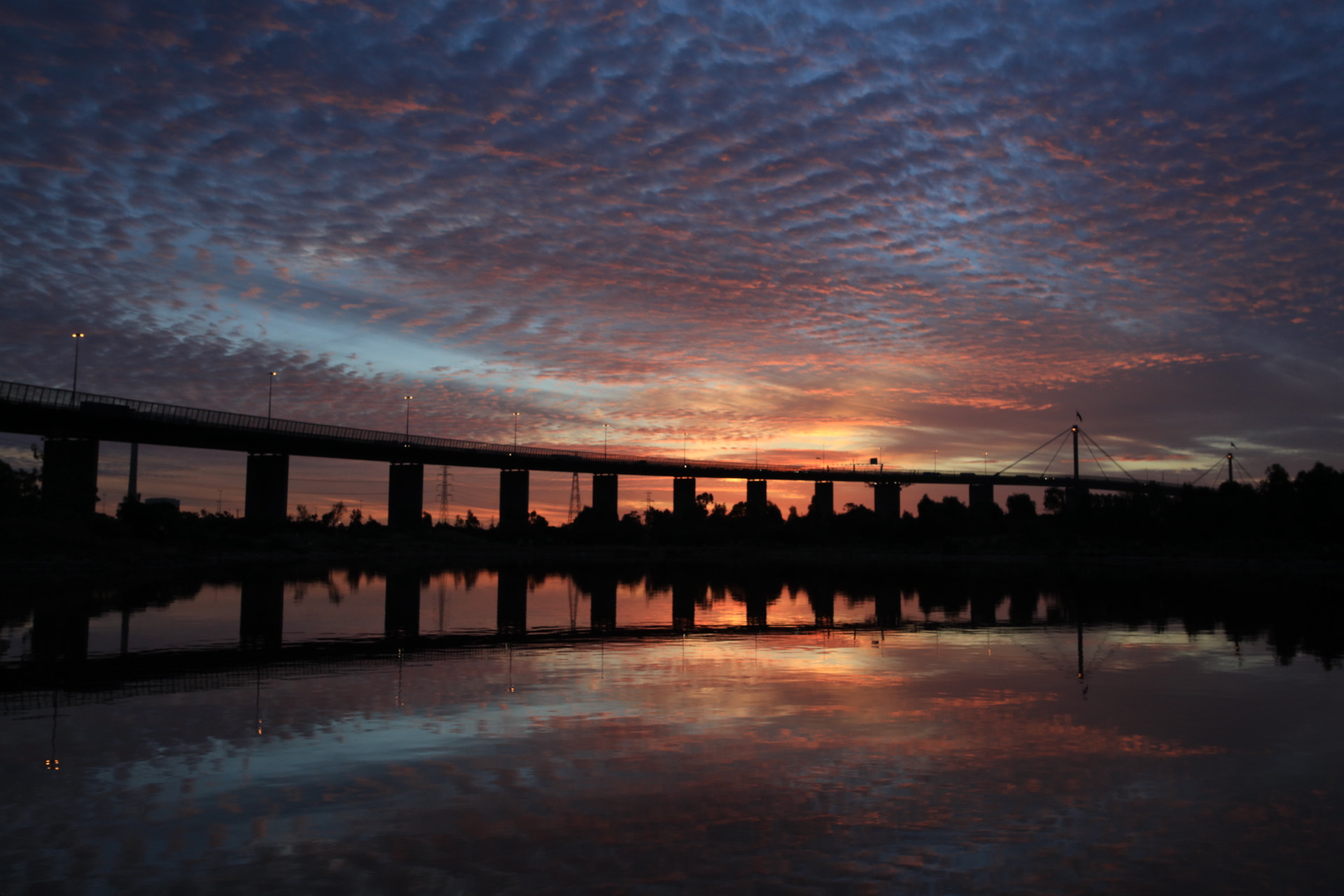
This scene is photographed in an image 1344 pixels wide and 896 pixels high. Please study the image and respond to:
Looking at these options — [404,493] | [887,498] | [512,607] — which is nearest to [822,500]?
[887,498]

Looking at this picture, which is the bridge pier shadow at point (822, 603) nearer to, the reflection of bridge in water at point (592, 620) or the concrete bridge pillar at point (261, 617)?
the reflection of bridge in water at point (592, 620)

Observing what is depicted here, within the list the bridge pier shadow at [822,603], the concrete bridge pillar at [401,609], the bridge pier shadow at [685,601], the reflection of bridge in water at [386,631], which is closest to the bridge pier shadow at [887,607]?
the reflection of bridge in water at [386,631]

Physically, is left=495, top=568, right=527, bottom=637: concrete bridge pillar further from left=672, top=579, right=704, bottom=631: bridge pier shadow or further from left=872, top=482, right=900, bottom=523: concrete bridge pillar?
left=872, top=482, right=900, bottom=523: concrete bridge pillar

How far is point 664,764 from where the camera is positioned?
37.7 ft

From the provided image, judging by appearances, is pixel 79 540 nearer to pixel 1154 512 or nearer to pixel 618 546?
pixel 618 546

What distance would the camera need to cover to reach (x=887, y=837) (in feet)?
29.0

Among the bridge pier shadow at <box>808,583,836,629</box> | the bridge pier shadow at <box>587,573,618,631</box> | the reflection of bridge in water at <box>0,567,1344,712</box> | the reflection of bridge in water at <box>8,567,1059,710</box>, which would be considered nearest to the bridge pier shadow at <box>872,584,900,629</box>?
the reflection of bridge in water at <box>8,567,1059,710</box>

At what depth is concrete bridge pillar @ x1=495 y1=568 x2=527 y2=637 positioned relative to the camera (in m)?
28.5

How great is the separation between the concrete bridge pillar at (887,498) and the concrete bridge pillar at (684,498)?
1470 inches

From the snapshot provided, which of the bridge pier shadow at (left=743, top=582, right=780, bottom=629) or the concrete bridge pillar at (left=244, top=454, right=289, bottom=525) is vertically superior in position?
the concrete bridge pillar at (left=244, top=454, right=289, bottom=525)

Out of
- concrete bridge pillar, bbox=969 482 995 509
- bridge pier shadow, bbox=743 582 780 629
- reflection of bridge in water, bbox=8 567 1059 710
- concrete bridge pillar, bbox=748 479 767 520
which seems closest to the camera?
reflection of bridge in water, bbox=8 567 1059 710

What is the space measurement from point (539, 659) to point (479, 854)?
13033 mm

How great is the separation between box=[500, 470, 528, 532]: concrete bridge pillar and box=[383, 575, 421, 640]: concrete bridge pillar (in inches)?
3202

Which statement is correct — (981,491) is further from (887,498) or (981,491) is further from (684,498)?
(684,498)
